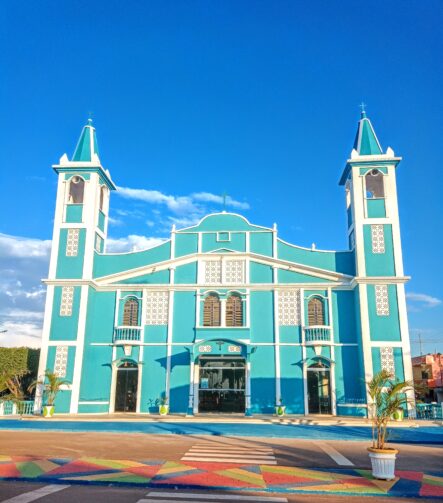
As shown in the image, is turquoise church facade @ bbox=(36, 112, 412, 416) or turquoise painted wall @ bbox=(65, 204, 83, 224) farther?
turquoise painted wall @ bbox=(65, 204, 83, 224)

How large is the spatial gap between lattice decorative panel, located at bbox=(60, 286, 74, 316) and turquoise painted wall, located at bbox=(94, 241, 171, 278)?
68.1 inches

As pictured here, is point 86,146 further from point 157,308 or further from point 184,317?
point 184,317

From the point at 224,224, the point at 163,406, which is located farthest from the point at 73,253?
the point at 163,406

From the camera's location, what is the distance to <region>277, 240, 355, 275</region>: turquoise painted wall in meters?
25.3

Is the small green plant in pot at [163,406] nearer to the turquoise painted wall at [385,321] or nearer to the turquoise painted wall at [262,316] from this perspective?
the turquoise painted wall at [262,316]

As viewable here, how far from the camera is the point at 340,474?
9.91 m

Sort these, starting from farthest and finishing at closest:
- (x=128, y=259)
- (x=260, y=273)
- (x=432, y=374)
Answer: (x=432, y=374) < (x=128, y=259) < (x=260, y=273)

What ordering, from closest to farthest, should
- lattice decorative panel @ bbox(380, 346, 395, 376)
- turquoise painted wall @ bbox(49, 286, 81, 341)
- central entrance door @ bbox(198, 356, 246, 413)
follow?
lattice decorative panel @ bbox(380, 346, 395, 376) → central entrance door @ bbox(198, 356, 246, 413) → turquoise painted wall @ bbox(49, 286, 81, 341)

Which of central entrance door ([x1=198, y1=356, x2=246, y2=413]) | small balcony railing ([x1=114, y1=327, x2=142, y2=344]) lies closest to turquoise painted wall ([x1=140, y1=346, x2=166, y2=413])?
small balcony railing ([x1=114, y1=327, x2=142, y2=344])

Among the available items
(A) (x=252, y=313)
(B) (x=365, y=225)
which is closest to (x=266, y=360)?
(A) (x=252, y=313)

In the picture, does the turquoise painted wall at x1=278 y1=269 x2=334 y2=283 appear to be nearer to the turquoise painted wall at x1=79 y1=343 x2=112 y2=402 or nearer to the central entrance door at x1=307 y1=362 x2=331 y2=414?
the central entrance door at x1=307 y1=362 x2=331 y2=414

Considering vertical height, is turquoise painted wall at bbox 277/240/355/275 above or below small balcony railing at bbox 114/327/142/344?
above

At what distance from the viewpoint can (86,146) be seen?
27734 mm

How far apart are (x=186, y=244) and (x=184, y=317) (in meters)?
3.96
